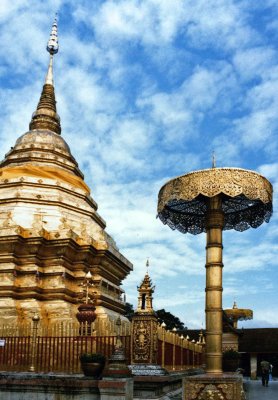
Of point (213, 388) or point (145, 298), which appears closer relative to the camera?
point (213, 388)

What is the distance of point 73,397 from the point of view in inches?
464

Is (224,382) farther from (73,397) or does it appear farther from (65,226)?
(65,226)

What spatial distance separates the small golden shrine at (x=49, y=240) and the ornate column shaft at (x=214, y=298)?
806 cm

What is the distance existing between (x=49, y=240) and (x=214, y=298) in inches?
377

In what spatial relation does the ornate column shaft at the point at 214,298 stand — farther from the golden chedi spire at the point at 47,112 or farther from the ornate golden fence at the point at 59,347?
the golden chedi spire at the point at 47,112

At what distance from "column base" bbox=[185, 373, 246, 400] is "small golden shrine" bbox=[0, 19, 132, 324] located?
840 cm

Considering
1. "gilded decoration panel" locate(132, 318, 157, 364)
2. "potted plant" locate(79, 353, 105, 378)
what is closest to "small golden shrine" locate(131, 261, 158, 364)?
"gilded decoration panel" locate(132, 318, 157, 364)

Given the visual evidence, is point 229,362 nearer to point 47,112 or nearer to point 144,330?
point 144,330

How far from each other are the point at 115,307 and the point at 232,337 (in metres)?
15.6

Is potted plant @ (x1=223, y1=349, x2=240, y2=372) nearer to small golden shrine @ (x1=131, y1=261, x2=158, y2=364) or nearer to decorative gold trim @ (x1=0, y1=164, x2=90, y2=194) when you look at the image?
decorative gold trim @ (x1=0, y1=164, x2=90, y2=194)

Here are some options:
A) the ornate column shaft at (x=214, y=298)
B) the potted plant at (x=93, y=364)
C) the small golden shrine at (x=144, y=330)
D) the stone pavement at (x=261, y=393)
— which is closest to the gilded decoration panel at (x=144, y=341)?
the small golden shrine at (x=144, y=330)

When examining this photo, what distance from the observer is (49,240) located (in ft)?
65.1

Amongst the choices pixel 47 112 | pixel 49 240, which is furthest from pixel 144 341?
pixel 47 112

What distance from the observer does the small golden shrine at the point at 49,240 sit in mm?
19250
